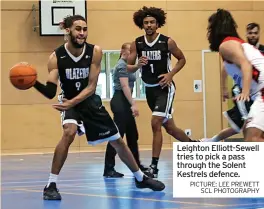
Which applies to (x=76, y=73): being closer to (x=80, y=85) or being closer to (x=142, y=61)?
(x=80, y=85)

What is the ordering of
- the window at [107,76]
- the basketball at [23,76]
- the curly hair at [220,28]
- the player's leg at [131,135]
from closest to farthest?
1. the curly hair at [220,28]
2. the basketball at [23,76]
3. the player's leg at [131,135]
4. the window at [107,76]

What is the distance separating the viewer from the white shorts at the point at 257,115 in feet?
19.4

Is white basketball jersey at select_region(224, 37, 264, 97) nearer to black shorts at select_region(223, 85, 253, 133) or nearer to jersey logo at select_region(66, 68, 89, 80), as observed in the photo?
black shorts at select_region(223, 85, 253, 133)

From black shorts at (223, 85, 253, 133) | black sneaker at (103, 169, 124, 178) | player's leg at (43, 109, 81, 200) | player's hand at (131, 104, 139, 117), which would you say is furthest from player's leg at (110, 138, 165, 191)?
black sneaker at (103, 169, 124, 178)

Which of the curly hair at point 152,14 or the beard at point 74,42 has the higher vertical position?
the curly hair at point 152,14

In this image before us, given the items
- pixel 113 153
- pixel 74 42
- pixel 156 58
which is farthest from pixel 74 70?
pixel 113 153

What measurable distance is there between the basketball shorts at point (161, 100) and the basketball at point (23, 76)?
2.55 m

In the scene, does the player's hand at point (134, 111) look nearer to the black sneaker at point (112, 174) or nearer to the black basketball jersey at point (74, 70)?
the black sneaker at point (112, 174)

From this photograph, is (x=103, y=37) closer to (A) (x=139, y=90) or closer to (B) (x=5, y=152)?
(A) (x=139, y=90)

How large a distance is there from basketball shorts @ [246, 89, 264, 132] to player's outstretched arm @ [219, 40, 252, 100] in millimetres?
249

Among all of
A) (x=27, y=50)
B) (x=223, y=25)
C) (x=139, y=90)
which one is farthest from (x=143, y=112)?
(x=223, y=25)

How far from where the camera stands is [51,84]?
672cm

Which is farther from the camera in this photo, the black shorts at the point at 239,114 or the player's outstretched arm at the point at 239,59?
the black shorts at the point at 239,114

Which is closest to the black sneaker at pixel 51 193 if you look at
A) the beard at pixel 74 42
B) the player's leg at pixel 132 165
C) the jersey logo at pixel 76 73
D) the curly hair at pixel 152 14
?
the player's leg at pixel 132 165
